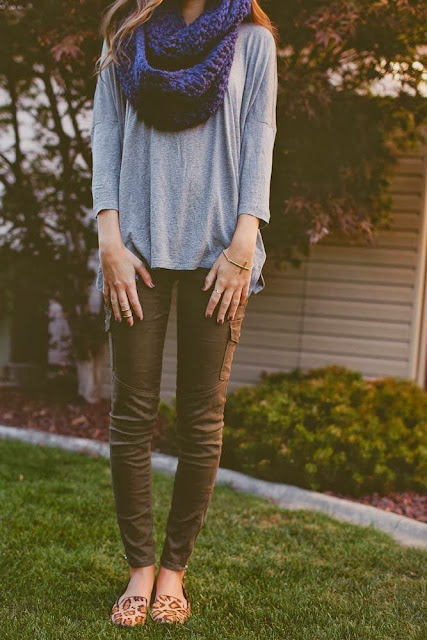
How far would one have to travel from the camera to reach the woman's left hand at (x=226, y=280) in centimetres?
173

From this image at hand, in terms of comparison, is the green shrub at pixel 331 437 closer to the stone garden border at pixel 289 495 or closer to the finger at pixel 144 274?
the stone garden border at pixel 289 495

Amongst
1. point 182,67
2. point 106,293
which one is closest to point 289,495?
point 106,293

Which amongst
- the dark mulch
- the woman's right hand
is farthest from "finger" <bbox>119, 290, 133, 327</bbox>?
the dark mulch

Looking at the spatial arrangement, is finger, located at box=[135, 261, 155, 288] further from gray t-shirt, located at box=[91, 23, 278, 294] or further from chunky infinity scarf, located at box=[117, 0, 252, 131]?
chunky infinity scarf, located at box=[117, 0, 252, 131]

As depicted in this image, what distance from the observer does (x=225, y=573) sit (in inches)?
87.0

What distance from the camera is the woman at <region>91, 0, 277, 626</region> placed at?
1.73m

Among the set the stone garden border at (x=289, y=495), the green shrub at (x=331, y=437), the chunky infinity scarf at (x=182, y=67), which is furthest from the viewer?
the green shrub at (x=331, y=437)

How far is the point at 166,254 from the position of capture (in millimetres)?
1732

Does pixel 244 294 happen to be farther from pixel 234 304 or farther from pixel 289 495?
pixel 289 495

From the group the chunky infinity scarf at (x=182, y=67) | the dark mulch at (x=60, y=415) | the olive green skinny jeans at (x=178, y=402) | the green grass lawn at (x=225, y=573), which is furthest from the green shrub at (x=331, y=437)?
the chunky infinity scarf at (x=182, y=67)

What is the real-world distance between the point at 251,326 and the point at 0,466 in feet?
7.82

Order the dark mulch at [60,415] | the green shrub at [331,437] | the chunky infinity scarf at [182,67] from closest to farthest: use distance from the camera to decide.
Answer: the chunky infinity scarf at [182,67] → the green shrub at [331,437] → the dark mulch at [60,415]

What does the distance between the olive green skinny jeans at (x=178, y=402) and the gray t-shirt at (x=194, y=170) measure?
10cm

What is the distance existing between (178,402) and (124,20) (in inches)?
40.8
